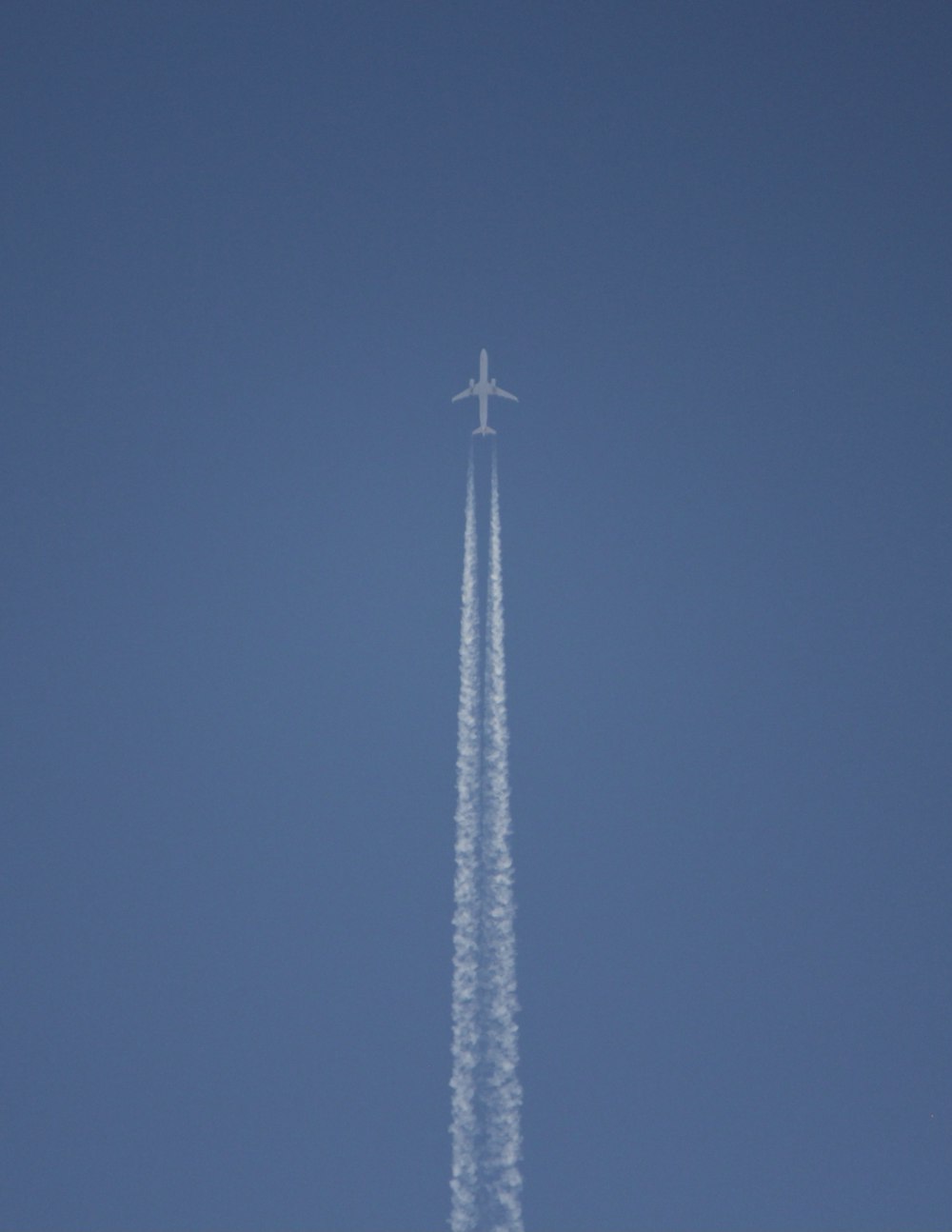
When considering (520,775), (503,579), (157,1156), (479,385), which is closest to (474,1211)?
(157,1156)

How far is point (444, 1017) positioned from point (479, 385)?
7165 mm

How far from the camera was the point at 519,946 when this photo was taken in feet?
60.0

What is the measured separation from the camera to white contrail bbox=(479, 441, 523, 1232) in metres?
17.9

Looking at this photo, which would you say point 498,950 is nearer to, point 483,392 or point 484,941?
point 484,941

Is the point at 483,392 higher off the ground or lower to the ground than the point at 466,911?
higher

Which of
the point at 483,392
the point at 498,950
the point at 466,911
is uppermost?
the point at 483,392

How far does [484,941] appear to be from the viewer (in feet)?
60.1

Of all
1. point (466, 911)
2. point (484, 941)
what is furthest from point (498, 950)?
point (466, 911)

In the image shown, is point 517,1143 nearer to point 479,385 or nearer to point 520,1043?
point 520,1043

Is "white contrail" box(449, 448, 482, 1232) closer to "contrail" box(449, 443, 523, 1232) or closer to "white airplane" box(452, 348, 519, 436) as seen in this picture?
"contrail" box(449, 443, 523, 1232)

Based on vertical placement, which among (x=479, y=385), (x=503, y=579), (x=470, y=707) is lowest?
(x=470, y=707)

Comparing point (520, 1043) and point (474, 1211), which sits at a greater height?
point (520, 1043)

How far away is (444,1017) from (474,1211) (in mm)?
2078

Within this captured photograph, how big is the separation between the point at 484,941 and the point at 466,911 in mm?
379
